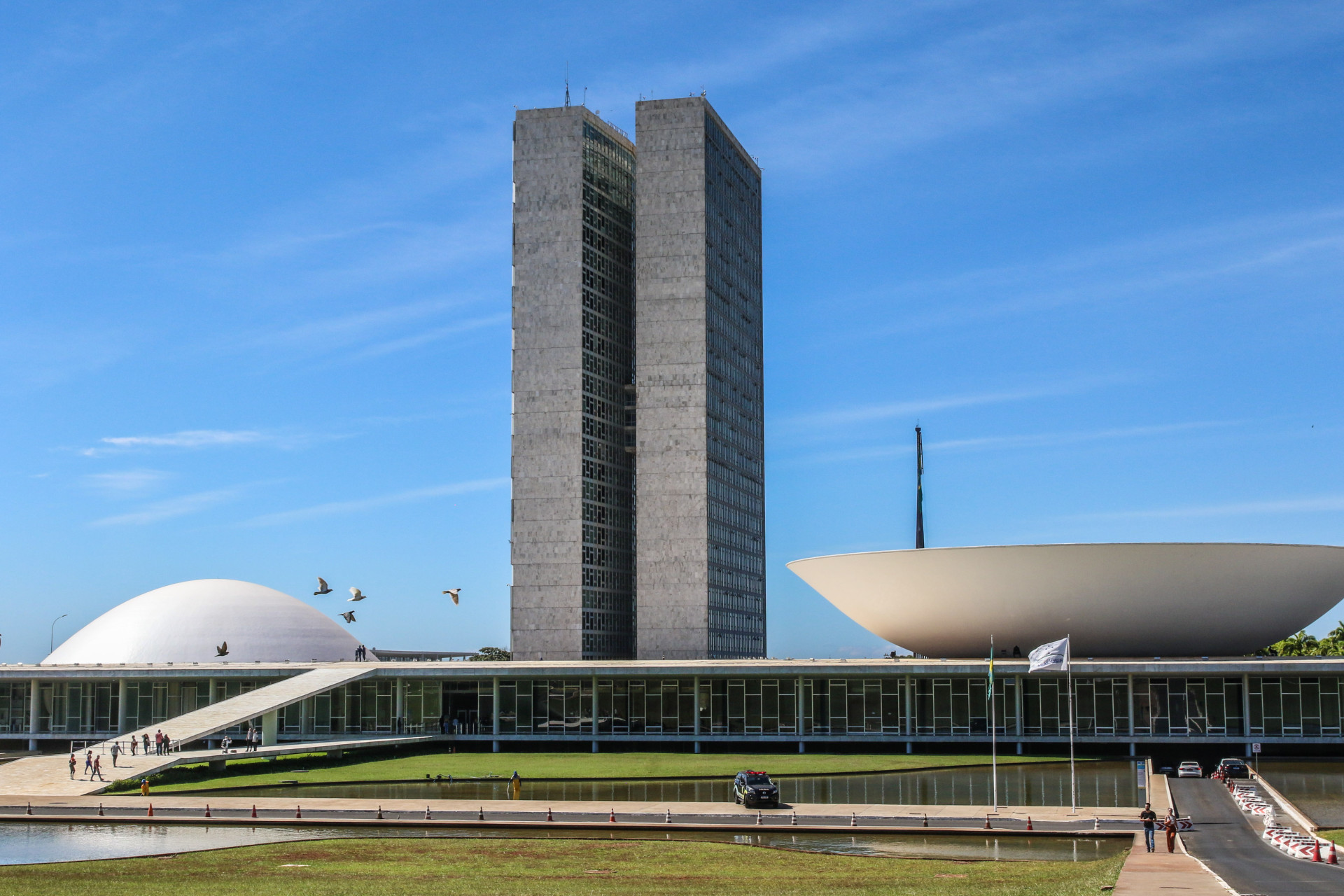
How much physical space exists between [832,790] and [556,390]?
66.1 meters

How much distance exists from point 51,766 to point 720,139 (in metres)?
79.9

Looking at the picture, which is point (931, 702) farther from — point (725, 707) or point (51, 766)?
point (51, 766)

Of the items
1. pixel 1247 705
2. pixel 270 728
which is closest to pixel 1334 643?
pixel 1247 705

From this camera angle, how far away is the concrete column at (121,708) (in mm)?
78250

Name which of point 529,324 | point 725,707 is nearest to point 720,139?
point 529,324

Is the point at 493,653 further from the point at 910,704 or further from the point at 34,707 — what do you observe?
the point at 910,704

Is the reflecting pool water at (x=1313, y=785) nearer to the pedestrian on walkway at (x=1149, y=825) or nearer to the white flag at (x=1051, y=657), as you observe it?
the pedestrian on walkway at (x=1149, y=825)

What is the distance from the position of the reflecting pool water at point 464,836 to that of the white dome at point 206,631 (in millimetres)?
62097

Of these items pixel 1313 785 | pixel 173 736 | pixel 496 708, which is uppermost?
pixel 496 708

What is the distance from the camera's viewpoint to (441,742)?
231ft

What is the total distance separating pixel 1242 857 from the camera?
31.3 meters

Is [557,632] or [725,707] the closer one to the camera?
[725,707]

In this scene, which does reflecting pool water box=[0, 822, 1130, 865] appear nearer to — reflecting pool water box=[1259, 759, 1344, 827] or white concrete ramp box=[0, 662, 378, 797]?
reflecting pool water box=[1259, 759, 1344, 827]

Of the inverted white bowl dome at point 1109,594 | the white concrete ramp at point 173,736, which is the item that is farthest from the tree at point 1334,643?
the white concrete ramp at point 173,736
